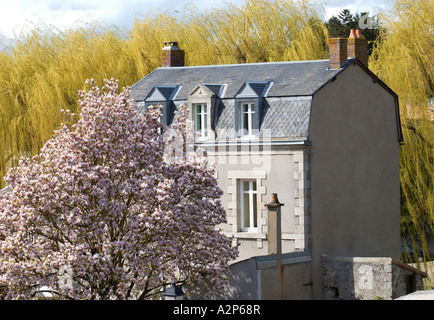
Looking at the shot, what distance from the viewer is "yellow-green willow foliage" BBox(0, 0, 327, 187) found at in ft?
110

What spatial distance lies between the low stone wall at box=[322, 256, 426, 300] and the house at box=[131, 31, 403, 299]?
36 cm

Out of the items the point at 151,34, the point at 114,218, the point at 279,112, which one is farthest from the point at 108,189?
the point at 151,34

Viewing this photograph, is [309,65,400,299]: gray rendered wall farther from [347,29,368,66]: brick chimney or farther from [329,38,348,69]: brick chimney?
[347,29,368,66]: brick chimney

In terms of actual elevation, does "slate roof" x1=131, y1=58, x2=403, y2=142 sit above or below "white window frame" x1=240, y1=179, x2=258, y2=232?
above

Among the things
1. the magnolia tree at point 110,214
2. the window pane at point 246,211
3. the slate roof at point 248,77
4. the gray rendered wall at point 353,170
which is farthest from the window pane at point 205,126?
the magnolia tree at point 110,214

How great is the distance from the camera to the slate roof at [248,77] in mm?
26328

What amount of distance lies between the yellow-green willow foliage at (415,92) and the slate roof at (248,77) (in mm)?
3718

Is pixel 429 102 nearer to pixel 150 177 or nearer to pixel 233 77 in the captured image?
pixel 233 77

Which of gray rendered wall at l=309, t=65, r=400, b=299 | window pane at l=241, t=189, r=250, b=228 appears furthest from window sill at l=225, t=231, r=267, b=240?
gray rendered wall at l=309, t=65, r=400, b=299

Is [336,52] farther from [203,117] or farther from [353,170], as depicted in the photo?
[203,117]

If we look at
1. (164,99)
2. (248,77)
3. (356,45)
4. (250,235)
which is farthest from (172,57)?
(250,235)

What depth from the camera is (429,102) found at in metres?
30.1

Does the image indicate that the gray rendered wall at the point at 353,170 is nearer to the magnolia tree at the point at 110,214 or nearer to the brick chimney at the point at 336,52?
the brick chimney at the point at 336,52

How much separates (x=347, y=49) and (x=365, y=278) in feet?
24.5
